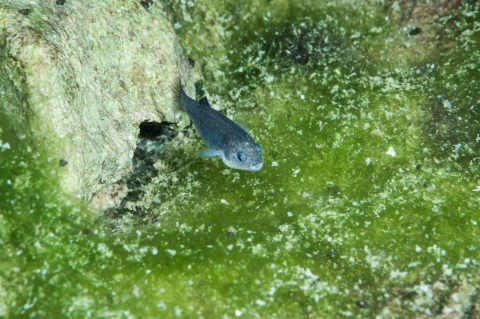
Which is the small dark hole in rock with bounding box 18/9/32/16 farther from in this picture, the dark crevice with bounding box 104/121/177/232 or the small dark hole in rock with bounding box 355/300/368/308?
the small dark hole in rock with bounding box 355/300/368/308

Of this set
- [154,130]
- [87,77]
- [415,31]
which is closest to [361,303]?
[154,130]

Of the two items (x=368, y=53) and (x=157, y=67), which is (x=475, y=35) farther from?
(x=157, y=67)

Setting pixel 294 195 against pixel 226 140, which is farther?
pixel 294 195

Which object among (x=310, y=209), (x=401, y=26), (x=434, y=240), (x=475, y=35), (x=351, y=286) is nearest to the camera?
(x=351, y=286)

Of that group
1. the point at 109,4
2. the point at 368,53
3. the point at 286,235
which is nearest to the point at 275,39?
the point at 368,53

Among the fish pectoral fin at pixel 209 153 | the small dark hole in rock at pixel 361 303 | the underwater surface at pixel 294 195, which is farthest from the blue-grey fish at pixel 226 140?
the small dark hole in rock at pixel 361 303

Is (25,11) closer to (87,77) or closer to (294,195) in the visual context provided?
(87,77)
